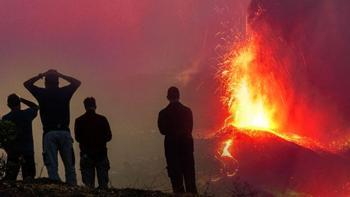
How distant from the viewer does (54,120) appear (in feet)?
39.5

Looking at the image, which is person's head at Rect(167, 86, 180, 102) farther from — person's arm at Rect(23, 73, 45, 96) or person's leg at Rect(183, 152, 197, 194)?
person's arm at Rect(23, 73, 45, 96)

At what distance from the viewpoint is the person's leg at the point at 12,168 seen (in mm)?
9719

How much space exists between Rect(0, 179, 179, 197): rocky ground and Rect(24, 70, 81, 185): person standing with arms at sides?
1.60m

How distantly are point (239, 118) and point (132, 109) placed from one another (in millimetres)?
122857

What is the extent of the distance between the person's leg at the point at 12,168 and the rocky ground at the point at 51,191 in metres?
0.41

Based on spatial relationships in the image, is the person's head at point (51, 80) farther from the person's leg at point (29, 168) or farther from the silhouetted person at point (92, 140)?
the person's leg at point (29, 168)

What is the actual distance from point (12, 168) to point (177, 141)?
3760 mm

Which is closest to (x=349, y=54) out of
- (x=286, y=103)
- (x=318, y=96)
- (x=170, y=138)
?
(x=318, y=96)

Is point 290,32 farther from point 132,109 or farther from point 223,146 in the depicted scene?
point 132,109

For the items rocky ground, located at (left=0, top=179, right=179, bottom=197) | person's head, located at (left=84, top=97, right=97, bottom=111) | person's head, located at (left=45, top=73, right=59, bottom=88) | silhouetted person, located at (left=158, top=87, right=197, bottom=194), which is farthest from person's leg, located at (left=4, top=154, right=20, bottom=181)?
silhouetted person, located at (left=158, top=87, right=197, bottom=194)

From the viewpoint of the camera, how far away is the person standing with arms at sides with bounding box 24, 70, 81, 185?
12.0 metres

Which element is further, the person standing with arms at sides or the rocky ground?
the person standing with arms at sides

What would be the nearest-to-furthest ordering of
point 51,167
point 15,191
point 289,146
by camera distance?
1. point 15,191
2. point 51,167
3. point 289,146

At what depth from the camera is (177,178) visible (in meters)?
12.7
